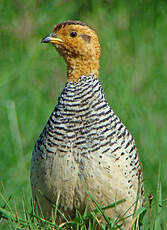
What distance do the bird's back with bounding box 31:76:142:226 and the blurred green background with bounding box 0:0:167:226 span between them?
408 cm

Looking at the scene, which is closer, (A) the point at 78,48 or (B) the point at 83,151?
(B) the point at 83,151

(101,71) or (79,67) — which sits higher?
(101,71)

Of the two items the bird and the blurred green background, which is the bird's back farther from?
the blurred green background

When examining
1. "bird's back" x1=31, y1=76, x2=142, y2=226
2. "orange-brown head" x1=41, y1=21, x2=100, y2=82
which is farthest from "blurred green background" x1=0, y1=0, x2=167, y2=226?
"bird's back" x1=31, y1=76, x2=142, y2=226

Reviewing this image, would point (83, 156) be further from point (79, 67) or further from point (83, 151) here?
point (79, 67)

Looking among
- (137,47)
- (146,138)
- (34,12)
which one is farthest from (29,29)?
(146,138)

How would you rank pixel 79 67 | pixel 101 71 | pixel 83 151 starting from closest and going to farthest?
pixel 83 151, pixel 79 67, pixel 101 71

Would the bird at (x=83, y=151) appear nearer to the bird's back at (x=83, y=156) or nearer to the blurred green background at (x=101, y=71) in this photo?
the bird's back at (x=83, y=156)

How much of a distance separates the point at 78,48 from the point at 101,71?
16.9ft

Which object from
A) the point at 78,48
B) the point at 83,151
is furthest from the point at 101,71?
the point at 83,151

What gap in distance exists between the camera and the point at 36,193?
16.3ft

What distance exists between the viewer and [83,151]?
468 centimetres

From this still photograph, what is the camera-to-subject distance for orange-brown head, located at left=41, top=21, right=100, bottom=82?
498 cm

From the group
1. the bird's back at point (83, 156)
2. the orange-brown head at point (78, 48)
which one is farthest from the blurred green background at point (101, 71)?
the bird's back at point (83, 156)
